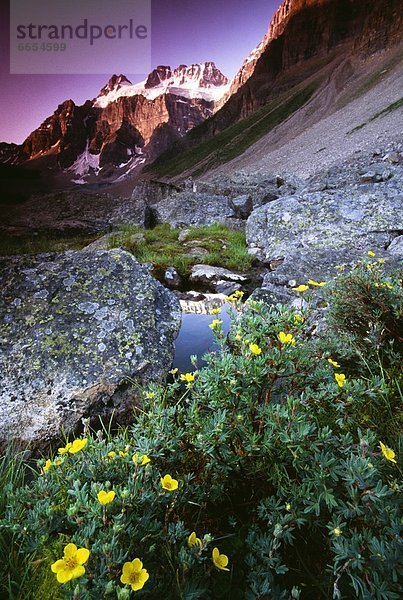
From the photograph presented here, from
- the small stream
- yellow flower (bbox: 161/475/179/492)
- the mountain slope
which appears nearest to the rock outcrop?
the small stream

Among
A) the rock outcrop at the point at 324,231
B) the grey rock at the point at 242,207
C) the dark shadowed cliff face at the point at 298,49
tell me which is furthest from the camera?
the dark shadowed cliff face at the point at 298,49

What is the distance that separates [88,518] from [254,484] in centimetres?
85

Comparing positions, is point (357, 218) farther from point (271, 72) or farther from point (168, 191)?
point (271, 72)

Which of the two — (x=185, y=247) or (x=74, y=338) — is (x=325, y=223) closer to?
(x=185, y=247)

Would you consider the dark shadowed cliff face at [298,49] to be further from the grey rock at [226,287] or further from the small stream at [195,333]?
the small stream at [195,333]

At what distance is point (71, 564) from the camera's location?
40.8 inches

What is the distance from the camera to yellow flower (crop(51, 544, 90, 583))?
3.23ft

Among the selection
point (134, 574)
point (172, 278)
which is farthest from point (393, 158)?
point (134, 574)

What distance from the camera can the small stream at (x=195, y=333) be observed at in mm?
3623

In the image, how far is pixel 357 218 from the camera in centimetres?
691

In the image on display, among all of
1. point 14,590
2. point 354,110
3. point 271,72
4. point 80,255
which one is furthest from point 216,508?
point 271,72

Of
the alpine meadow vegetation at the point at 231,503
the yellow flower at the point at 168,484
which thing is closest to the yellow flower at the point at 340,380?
the alpine meadow vegetation at the point at 231,503

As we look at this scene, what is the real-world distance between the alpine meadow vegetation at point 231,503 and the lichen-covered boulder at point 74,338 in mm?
1030

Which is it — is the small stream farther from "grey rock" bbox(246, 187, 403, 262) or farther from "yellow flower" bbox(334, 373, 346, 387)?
"grey rock" bbox(246, 187, 403, 262)
